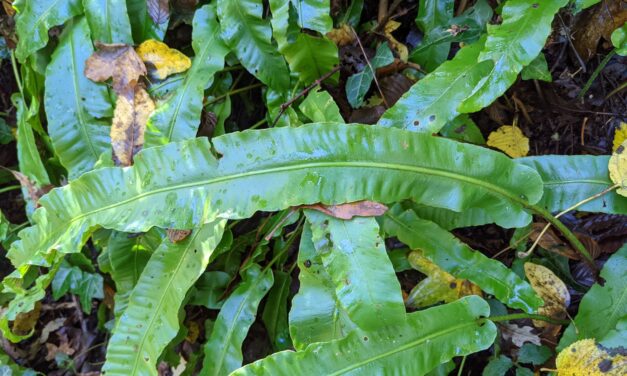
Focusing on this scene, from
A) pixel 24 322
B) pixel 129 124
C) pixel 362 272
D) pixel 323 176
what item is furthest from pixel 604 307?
pixel 24 322

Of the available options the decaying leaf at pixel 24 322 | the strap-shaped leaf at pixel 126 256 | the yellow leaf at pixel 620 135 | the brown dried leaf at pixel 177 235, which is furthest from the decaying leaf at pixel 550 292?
the decaying leaf at pixel 24 322

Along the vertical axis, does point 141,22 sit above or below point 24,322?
above

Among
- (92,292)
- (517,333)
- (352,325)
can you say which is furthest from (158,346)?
(517,333)

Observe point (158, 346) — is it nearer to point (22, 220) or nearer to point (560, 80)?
point (22, 220)

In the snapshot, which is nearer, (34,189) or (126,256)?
(126,256)

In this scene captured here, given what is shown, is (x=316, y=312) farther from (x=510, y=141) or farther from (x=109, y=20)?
(x=109, y=20)

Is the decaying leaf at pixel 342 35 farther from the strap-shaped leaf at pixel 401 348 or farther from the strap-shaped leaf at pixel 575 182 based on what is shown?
the strap-shaped leaf at pixel 401 348
